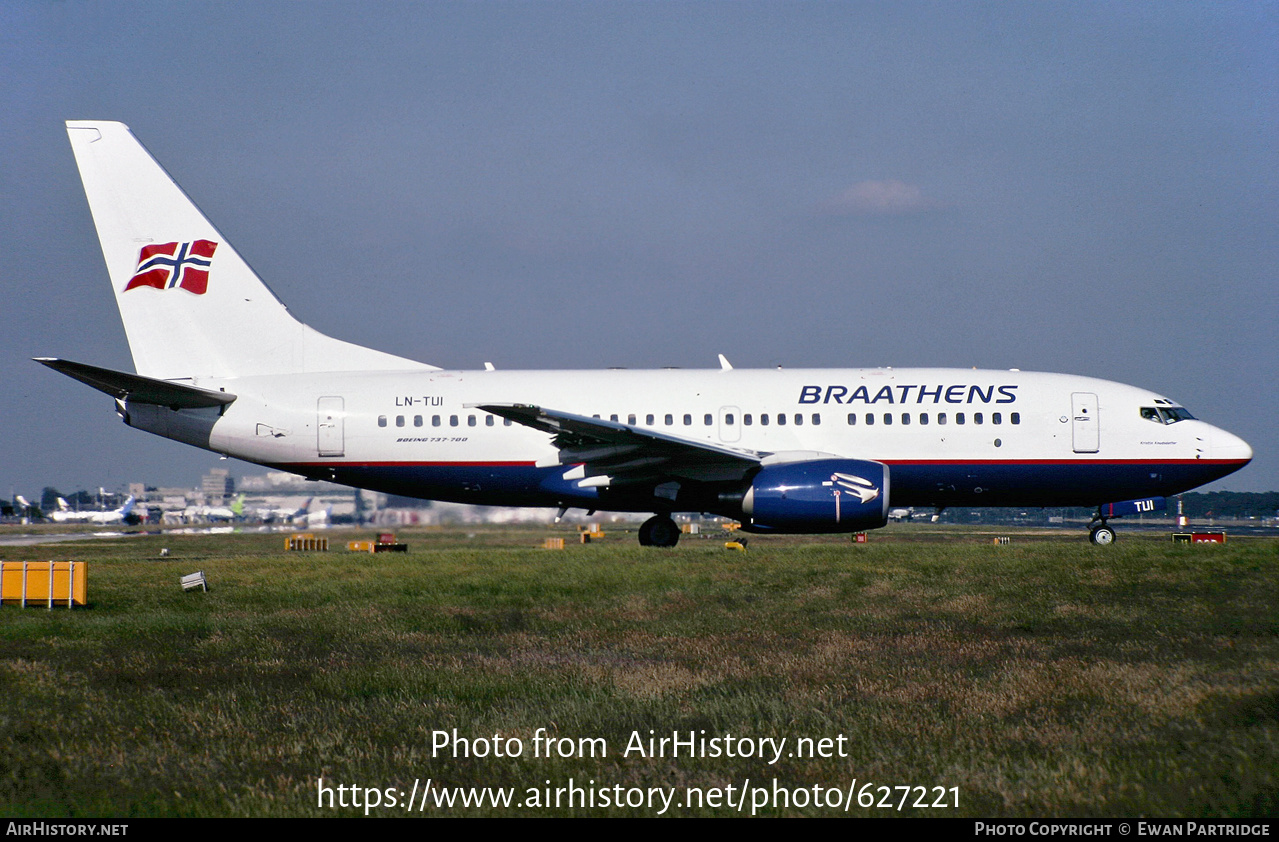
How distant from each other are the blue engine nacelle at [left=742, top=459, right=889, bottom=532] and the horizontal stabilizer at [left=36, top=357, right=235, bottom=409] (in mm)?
11469

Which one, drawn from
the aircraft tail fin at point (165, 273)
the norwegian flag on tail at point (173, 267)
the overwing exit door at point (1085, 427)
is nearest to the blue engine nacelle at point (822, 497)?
the overwing exit door at point (1085, 427)

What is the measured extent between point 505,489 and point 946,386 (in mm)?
9593

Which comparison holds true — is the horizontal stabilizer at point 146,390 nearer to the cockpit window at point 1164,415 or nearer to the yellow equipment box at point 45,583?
Answer: the yellow equipment box at point 45,583

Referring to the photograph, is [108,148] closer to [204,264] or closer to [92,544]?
[204,264]

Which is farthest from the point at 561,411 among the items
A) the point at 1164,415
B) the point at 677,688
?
the point at 677,688

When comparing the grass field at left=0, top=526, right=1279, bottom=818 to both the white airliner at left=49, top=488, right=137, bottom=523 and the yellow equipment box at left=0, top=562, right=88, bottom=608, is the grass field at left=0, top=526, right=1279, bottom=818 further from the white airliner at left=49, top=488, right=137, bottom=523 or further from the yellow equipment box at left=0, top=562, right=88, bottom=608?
the white airliner at left=49, top=488, right=137, bottom=523

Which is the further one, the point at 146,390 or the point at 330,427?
the point at 330,427

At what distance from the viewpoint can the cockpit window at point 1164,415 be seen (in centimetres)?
2245

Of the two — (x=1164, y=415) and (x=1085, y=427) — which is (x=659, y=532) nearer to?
(x=1085, y=427)

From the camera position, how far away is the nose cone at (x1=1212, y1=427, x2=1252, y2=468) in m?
22.4

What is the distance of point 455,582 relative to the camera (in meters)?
17.5

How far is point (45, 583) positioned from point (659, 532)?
12.3 metres

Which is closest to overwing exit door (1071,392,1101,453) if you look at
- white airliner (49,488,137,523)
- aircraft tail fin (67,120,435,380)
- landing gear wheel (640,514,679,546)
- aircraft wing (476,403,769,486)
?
aircraft wing (476,403,769,486)

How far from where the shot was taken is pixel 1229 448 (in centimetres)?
2245
